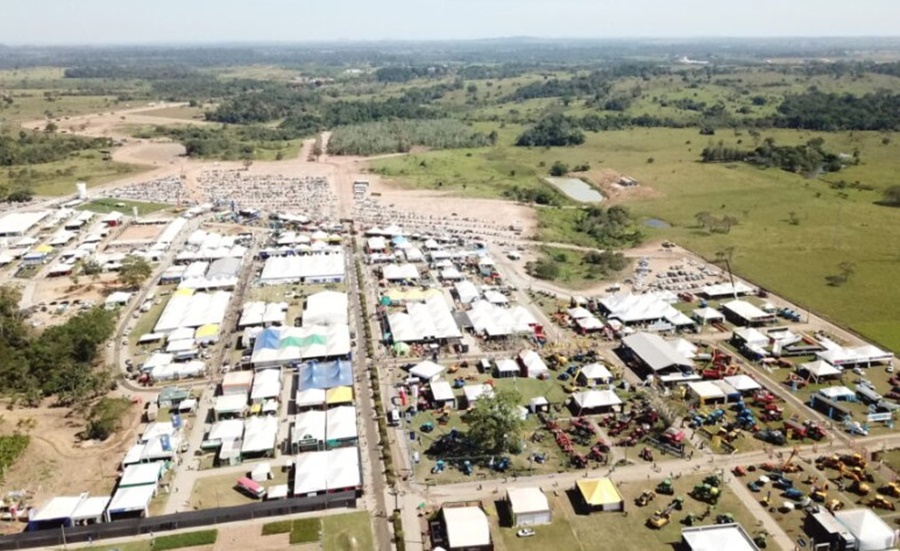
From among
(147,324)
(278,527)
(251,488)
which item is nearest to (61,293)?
(147,324)

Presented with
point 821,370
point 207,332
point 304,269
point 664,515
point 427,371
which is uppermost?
point 304,269

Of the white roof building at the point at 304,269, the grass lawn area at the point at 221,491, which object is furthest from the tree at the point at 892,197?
the grass lawn area at the point at 221,491

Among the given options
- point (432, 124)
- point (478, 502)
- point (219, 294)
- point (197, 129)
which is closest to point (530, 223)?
point (219, 294)

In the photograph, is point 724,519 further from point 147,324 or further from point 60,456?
point 147,324

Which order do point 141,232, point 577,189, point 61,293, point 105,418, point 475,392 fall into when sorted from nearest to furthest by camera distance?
point 105,418 < point 475,392 < point 61,293 < point 141,232 < point 577,189

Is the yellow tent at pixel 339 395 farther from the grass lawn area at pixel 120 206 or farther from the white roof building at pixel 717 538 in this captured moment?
the grass lawn area at pixel 120 206

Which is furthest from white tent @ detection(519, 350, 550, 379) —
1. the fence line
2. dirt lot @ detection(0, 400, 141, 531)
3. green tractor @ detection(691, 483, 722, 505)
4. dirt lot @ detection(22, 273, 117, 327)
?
dirt lot @ detection(22, 273, 117, 327)

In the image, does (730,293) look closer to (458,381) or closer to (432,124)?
(458,381)
